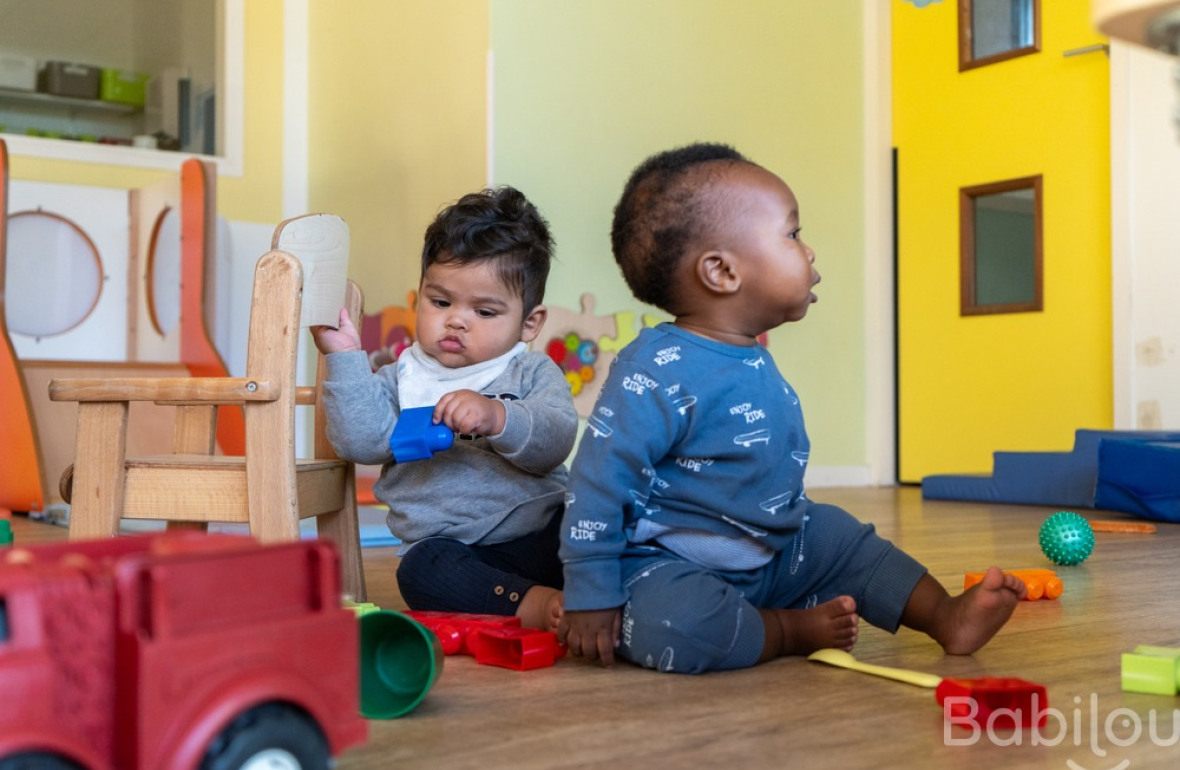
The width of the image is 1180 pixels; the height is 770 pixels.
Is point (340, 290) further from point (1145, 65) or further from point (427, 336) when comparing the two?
point (1145, 65)

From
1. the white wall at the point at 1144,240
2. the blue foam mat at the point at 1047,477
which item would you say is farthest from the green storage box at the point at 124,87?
the white wall at the point at 1144,240

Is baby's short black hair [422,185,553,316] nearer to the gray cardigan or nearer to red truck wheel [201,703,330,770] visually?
the gray cardigan

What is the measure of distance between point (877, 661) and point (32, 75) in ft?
12.0

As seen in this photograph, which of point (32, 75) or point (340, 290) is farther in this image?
point (32, 75)

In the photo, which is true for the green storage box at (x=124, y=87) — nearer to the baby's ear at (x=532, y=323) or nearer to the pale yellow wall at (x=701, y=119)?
the pale yellow wall at (x=701, y=119)

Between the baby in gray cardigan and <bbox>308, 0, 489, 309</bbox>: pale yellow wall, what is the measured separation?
1.72m

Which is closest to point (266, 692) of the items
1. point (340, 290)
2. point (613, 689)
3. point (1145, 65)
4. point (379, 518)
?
point (613, 689)

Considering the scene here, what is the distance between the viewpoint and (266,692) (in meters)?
0.62

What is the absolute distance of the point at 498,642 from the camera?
3.83ft

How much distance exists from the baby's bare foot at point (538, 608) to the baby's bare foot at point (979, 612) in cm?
40

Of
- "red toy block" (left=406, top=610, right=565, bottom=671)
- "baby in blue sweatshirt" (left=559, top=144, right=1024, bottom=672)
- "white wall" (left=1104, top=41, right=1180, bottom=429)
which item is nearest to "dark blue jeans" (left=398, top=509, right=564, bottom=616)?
"red toy block" (left=406, top=610, right=565, bottom=671)

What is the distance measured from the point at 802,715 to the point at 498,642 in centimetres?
33

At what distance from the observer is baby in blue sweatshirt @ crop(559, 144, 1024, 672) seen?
3.74 ft

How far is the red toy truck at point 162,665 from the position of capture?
577 millimetres
